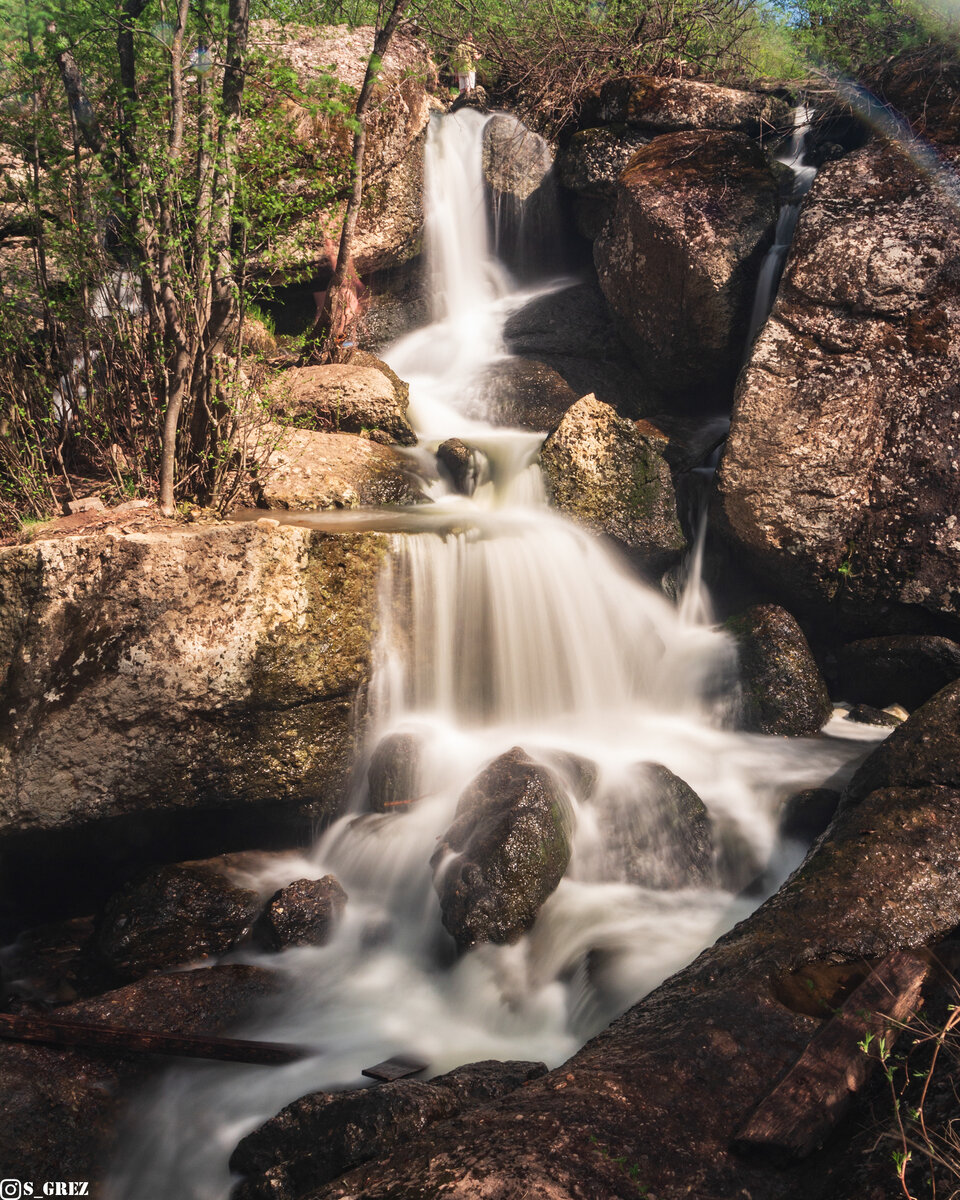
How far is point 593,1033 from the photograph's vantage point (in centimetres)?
401

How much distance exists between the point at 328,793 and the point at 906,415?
591cm

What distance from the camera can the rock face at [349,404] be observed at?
8.67m

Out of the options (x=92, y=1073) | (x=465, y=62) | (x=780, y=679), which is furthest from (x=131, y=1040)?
(x=465, y=62)

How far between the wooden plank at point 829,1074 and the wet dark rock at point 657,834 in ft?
7.49

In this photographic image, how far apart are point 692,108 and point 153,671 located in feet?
34.5

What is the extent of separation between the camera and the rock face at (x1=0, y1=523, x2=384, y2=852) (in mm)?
4879

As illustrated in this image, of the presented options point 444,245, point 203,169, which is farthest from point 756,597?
point 444,245

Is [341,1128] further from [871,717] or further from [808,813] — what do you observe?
[871,717]

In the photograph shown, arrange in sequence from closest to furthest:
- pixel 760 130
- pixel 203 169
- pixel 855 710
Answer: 1. pixel 203 169
2. pixel 855 710
3. pixel 760 130

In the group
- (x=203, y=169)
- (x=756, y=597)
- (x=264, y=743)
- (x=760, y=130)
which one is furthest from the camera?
(x=760, y=130)

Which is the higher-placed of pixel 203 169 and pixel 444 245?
pixel 444 245

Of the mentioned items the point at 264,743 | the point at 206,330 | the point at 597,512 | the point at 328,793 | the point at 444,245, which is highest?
the point at 444,245

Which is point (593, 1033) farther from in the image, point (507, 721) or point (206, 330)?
point (206, 330)

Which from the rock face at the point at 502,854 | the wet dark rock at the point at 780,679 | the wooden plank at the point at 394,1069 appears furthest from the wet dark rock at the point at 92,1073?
the wet dark rock at the point at 780,679
